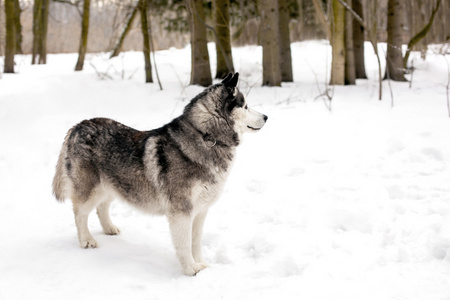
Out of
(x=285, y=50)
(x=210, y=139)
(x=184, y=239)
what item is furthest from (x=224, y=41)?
(x=184, y=239)

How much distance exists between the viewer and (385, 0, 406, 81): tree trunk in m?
11.0

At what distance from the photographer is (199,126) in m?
4.05

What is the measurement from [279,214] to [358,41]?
9.30 m

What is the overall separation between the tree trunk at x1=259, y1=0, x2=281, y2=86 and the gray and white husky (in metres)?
6.86

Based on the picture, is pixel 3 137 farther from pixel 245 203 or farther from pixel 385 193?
pixel 385 193

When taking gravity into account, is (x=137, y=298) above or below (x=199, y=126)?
below

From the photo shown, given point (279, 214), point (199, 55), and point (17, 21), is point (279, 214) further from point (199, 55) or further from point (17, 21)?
point (17, 21)

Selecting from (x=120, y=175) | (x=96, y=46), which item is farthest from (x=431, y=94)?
(x=96, y=46)

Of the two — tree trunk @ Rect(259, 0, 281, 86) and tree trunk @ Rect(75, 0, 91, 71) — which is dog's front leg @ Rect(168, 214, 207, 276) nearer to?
tree trunk @ Rect(259, 0, 281, 86)

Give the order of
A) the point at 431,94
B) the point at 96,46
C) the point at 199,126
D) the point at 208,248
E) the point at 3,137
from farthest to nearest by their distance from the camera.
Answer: the point at 96,46, the point at 431,94, the point at 3,137, the point at 208,248, the point at 199,126

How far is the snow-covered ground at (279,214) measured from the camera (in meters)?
3.65

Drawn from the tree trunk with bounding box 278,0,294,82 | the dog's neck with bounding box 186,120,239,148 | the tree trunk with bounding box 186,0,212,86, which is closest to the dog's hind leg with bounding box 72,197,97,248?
the dog's neck with bounding box 186,120,239,148

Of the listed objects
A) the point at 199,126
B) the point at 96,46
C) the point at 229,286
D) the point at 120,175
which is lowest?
the point at 229,286

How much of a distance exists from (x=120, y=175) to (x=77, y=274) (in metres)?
0.99
